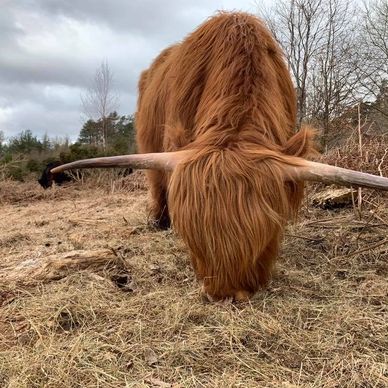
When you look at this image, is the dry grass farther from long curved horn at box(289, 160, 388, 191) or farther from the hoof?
long curved horn at box(289, 160, 388, 191)

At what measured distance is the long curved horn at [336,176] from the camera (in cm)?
289

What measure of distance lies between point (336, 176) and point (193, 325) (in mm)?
1270

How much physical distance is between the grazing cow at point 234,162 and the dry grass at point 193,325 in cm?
35

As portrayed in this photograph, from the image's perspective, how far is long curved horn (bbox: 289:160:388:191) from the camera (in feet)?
9.48

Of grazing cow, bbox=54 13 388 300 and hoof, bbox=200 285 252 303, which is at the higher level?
grazing cow, bbox=54 13 388 300

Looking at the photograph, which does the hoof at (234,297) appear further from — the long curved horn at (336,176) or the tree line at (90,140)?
the tree line at (90,140)

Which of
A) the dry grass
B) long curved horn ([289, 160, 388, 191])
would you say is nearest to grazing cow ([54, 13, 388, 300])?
long curved horn ([289, 160, 388, 191])

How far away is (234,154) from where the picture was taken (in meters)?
3.08

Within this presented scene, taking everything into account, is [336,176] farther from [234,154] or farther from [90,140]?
[90,140]

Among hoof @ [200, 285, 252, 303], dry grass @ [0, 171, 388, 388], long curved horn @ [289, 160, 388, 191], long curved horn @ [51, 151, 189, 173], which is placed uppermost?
long curved horn @ [51, 151, 189, 173]

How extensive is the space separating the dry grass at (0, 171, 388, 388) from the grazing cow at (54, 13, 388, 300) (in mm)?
351

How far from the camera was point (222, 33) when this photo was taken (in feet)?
13.9

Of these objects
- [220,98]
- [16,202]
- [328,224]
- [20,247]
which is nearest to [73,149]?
[16,202]

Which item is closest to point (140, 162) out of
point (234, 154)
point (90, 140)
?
point (234, 154)
